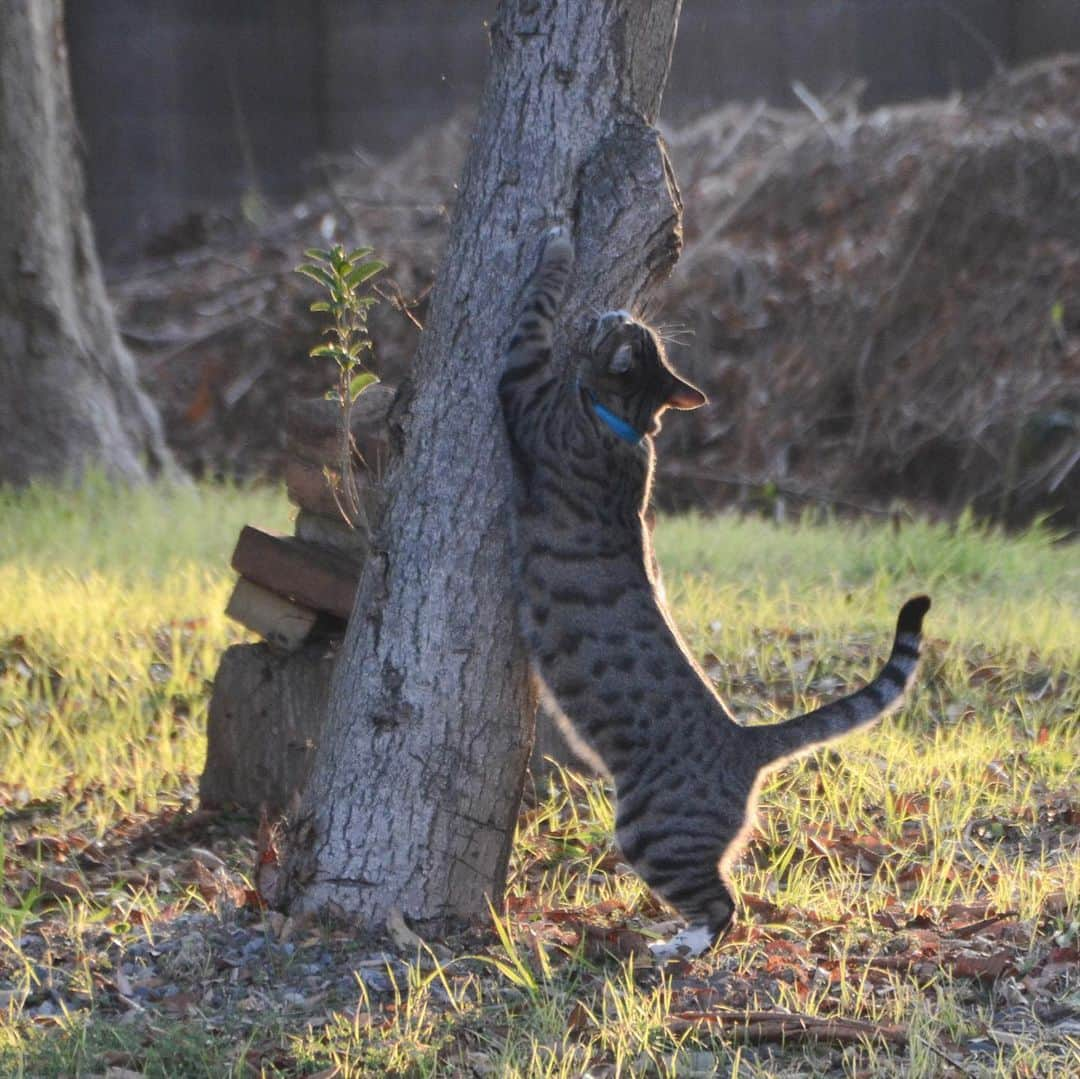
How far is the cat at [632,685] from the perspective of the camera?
3.98 metres

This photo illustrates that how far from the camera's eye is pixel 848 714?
13.3ft

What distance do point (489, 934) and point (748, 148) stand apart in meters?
10.5

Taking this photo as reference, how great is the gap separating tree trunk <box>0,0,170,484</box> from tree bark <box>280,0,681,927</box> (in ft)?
20.2

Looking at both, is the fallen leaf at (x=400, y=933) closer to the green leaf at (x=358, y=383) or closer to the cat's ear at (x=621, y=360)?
the green leaf at (x=358, y=383)

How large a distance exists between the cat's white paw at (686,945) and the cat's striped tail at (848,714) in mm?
457

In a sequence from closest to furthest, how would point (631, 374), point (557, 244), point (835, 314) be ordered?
1. point (557, 244)
2. point (631, 374)
3. point (835, 314)

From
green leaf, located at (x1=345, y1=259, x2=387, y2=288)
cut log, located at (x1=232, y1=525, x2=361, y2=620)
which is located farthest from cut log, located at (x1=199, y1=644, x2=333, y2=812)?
green leaf, located at (x1=345, y1=259, x2=387, y2=288)

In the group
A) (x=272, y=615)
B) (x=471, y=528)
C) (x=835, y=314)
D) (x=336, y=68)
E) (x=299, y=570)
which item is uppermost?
(x=336, y=68)

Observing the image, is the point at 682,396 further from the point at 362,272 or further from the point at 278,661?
the point at 278,661

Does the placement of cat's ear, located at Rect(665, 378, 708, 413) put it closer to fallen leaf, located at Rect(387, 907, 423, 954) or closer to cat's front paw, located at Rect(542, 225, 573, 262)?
cat's front paw, located at Rect(542, 225, 573, 262)

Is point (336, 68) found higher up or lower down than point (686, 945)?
higher up

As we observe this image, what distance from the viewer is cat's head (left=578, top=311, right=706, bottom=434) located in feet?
14.1

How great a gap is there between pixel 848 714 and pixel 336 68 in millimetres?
11904

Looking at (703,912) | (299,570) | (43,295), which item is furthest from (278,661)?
(43,295)
